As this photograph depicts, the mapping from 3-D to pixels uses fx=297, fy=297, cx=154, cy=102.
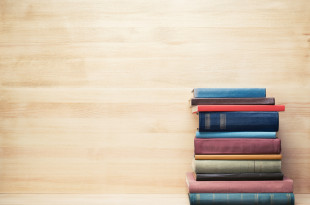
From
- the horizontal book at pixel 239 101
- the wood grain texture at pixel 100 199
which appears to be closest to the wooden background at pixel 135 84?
the wood grain texture at pixel 100 199

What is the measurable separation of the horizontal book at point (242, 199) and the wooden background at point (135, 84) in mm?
202

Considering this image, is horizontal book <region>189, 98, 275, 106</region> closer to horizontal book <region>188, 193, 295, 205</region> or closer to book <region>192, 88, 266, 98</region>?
book <region>192, 88, 266, 98</region>

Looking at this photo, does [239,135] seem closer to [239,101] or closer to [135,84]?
[239,101]

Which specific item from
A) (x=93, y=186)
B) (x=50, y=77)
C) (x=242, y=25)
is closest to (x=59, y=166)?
(x=93, y=186)

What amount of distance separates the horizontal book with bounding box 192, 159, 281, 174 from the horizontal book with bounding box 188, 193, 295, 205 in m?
0.07

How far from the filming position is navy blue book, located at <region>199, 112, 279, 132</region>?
938 millimetres

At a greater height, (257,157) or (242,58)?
(242,58)

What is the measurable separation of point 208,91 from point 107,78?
382mm

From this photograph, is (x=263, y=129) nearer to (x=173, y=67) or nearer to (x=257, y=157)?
(x=257, y=157)

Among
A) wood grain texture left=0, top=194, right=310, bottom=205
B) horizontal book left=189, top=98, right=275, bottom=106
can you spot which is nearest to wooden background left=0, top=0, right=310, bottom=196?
wood grain texture left=0, top=194, right=310, bottom=205

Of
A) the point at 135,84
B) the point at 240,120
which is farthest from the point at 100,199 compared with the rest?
the point at 240,120

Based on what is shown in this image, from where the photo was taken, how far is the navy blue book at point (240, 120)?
938 millimetres

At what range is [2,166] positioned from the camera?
1112mm

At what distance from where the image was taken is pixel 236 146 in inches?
37.1
